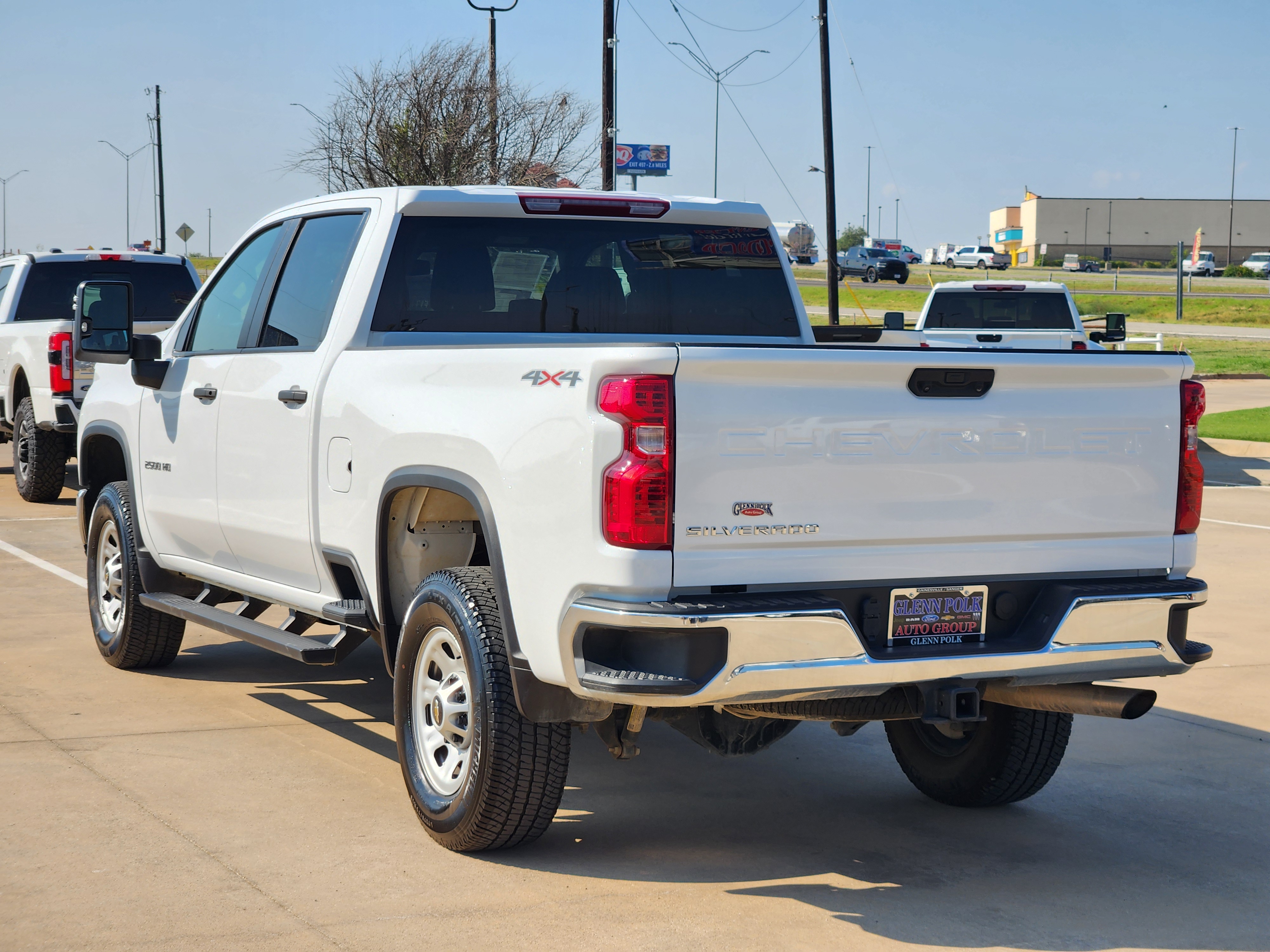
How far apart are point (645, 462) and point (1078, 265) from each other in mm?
100807

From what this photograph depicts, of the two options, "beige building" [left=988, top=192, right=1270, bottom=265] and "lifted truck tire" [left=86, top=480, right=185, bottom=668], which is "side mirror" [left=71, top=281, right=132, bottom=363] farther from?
"beige building" [left=988, top=192, right=1270, bottom=265]

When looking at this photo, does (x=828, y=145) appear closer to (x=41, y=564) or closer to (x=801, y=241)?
(x=41, y=564)

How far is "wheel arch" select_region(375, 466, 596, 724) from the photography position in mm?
4410

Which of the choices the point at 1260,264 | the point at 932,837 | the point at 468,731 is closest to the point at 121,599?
the point at 468,731

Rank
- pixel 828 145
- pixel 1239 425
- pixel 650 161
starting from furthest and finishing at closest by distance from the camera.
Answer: pixel 650 161 → pixel 828 145 → pixel 1239 425

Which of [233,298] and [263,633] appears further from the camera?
[233,298]

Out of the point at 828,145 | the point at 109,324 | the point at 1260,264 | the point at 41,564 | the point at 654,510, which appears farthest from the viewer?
the point at 1260,264

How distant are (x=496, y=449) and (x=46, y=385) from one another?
1055 centimetres

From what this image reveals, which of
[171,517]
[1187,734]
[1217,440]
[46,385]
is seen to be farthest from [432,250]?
[1217,440]

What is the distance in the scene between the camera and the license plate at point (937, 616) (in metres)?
4.36

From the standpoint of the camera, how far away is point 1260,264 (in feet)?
320

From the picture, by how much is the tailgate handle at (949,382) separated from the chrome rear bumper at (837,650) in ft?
2.21

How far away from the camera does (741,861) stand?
488cm

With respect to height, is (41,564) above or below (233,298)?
below
